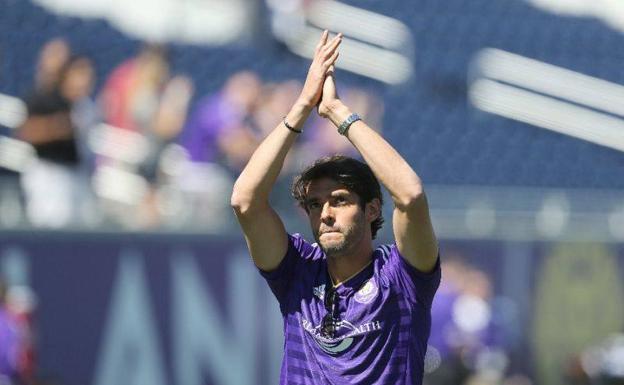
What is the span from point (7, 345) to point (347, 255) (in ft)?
17.7

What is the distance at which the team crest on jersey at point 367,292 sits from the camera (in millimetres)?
4125

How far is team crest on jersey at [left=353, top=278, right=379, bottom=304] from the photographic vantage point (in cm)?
412

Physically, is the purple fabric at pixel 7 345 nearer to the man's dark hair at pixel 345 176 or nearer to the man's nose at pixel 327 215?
the man's dark hair at pixel 345 176

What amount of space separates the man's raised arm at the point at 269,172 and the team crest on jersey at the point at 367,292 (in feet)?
0.96

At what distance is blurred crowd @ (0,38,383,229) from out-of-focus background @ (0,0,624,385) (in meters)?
0.02

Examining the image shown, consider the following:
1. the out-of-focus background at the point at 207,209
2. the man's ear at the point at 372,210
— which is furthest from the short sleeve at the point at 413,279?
the out-of-focus background at the point at 207,209

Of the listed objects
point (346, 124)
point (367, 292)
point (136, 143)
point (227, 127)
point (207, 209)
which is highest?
point (227, 127)

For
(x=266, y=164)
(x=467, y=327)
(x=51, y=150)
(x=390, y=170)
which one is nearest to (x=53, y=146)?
(x=51, y=150)

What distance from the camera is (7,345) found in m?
9.03

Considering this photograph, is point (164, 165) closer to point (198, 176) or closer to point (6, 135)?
point (198, 176)

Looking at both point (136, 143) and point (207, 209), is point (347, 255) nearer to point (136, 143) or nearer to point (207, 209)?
point (207, 209)

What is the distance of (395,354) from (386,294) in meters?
0.19

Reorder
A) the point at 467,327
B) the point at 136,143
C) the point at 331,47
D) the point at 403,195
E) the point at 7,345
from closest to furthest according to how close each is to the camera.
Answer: the point at 403,195
the point at 331,47
the point at 7,345
the point at 467,327
the point at 136,143

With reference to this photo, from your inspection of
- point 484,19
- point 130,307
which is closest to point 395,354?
point 130,307
